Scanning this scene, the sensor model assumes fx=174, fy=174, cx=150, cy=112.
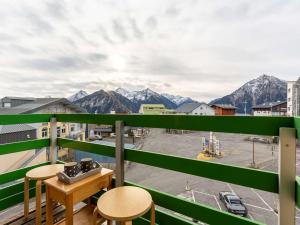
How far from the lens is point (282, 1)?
3.51 meters

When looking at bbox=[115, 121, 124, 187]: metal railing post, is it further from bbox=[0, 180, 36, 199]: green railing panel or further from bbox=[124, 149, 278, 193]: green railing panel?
bbox=[0, 180, 36, 199]: green railing panel

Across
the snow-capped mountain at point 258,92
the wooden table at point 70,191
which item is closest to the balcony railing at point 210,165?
the wooden table at point 70,191

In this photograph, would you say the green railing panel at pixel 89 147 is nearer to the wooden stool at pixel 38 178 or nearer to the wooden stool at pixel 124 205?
the wooden stool at pixel 38 178

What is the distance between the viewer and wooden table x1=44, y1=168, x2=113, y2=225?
1.29m

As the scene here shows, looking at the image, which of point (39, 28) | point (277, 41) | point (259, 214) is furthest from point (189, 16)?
point (259, 214)

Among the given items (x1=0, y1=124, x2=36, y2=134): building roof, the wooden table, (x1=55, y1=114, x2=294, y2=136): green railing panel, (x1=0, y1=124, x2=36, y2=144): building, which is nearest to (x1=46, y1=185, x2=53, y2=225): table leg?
the wooden table

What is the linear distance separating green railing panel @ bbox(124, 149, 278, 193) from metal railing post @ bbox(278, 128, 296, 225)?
0.04 metres

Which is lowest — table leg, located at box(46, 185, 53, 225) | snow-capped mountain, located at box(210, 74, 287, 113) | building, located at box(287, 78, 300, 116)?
table leg, located at box(46, 185, 53, 225)

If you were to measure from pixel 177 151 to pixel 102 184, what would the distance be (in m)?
22.1

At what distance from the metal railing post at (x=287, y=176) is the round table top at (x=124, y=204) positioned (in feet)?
2.57

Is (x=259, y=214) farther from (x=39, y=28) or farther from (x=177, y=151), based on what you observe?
(x=39, y=28)

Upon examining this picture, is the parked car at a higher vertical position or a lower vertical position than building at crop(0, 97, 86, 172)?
lower

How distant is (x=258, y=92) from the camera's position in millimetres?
91125

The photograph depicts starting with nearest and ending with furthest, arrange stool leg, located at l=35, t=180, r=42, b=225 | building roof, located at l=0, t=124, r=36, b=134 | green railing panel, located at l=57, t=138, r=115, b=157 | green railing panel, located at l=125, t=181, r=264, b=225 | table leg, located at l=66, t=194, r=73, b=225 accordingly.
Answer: green railing panel, located at l=125, t=181, r=264, b=225, table leg, located at l=66, t=194, r=73, b=225, stool leg, located at l=35, t=180, r=42, b=225, green railing panel, located at l=57, t=138, r=115, b=157, building roof, located at l=0, t=124, r=36, b=134
